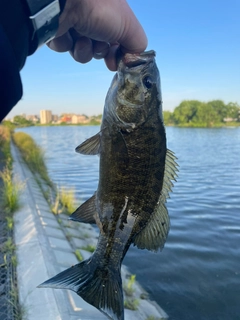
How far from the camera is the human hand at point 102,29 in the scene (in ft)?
7.02

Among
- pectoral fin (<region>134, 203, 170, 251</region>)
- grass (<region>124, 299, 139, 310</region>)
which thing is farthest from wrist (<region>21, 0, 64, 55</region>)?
grass (<region>124, 299, 139, 310</region>)

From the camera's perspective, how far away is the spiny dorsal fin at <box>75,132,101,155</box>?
2.25 m

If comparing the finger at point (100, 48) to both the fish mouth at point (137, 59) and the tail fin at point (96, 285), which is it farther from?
the tail fin at point (96, 285)

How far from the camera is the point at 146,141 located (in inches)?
85.4

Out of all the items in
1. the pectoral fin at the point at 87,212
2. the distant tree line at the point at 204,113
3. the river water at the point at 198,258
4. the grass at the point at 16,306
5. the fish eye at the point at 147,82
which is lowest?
the river water at the point at 198,258

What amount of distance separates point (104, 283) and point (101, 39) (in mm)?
1732

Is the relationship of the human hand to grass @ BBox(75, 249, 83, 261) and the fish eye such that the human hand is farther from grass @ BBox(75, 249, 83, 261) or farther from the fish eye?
grass @ BBox(75, 249, 83, 261)

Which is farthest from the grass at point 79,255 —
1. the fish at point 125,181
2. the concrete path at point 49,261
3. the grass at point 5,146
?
the grass at point 5,146

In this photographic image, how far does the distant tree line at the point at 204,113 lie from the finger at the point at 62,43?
6923cm

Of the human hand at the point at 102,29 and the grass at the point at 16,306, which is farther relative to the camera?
the grass at the point at 16,306

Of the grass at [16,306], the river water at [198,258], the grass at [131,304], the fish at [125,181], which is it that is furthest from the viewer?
the river water at [198,258]

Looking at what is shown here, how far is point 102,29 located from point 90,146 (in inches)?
32.7

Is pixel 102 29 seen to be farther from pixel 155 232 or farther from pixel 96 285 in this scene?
pixel 96 285

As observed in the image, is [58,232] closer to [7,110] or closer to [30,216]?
[30,216]
